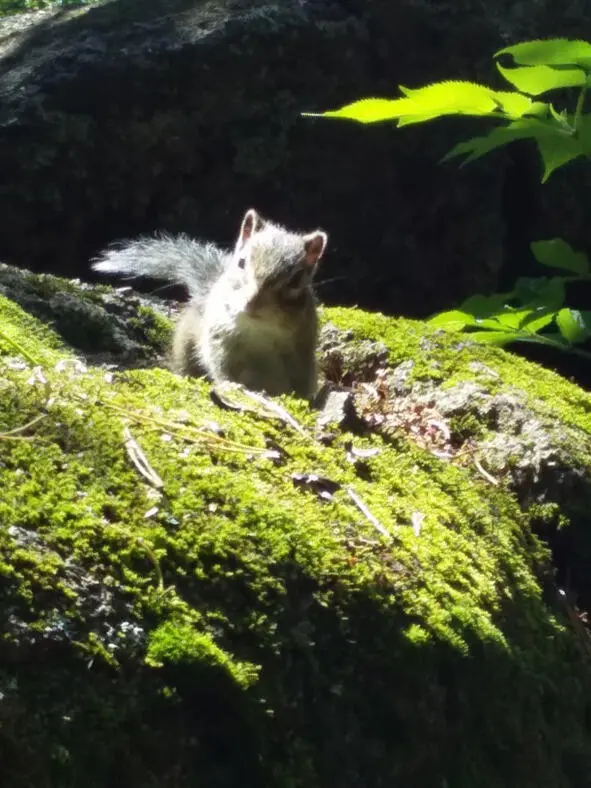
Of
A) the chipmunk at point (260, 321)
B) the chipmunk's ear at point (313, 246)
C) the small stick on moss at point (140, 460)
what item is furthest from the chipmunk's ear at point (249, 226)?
the small stick on moss at point (140, 460)

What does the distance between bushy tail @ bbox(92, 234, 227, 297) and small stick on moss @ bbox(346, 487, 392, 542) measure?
210cm

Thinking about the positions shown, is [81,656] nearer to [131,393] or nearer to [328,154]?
[131,393]

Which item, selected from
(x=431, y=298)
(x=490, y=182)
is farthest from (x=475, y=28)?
(x=431, y=298)

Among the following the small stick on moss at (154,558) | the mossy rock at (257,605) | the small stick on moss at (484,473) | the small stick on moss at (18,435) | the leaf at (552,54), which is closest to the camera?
the mossy rock at (257,605)

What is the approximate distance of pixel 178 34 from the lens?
5.49 m

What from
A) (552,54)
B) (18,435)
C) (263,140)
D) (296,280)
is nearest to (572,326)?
(552,54)

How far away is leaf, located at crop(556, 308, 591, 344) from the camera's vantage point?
3.22 metres

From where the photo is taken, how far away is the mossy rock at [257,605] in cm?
141

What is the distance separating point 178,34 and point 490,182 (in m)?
2.00

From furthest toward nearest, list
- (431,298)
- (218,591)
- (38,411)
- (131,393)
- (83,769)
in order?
(431,298) < (131,393) < (38,411) < (218,591) < (83,769)

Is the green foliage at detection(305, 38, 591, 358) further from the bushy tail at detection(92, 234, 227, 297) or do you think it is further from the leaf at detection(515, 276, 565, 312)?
the bushy tail at detection(92, 234, 227, 297)

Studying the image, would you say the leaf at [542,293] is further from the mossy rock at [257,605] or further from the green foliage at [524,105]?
the mossy rock at [257,605]

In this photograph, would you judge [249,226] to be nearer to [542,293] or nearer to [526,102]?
[542,293]

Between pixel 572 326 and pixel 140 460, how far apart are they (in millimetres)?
1841
